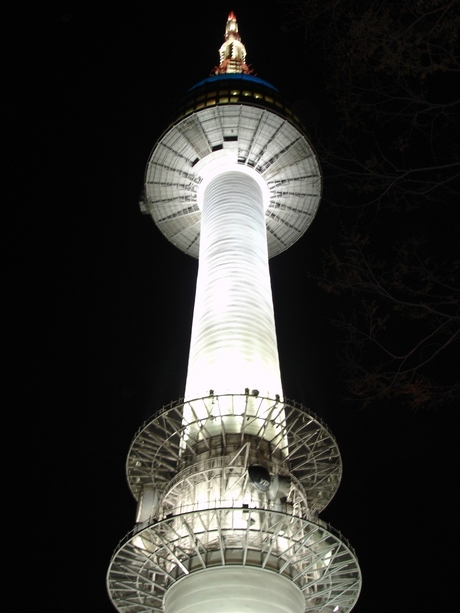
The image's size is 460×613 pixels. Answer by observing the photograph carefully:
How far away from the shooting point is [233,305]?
31.9 meters

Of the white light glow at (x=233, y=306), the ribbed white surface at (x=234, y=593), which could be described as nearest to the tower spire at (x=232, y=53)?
the white light glow at (x=233, y=306)

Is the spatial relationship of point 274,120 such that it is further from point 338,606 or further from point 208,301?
point 338,606

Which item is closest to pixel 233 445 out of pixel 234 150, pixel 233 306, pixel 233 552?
pixel 233 552

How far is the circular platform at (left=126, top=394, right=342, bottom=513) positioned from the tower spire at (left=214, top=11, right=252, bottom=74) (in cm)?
4177

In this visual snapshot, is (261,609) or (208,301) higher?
(208,301)

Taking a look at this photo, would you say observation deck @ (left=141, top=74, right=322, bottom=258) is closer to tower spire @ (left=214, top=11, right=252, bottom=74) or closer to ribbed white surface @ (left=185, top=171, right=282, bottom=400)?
ribbed white surface @ (left=185, top=171, right=282, bottom=400)

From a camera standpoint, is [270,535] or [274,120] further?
[274,120]

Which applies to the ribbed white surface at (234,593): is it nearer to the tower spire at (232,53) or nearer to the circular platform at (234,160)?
the circular platform at (234,160)

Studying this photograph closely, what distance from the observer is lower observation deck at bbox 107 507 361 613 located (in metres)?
21.1

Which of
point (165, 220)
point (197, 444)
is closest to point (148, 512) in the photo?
point (197, 444)

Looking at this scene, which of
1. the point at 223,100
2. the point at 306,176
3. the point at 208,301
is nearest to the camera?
the point at 208,301

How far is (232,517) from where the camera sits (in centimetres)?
2220

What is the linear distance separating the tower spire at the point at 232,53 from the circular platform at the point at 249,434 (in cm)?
4177

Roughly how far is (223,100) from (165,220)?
11.7 metres
